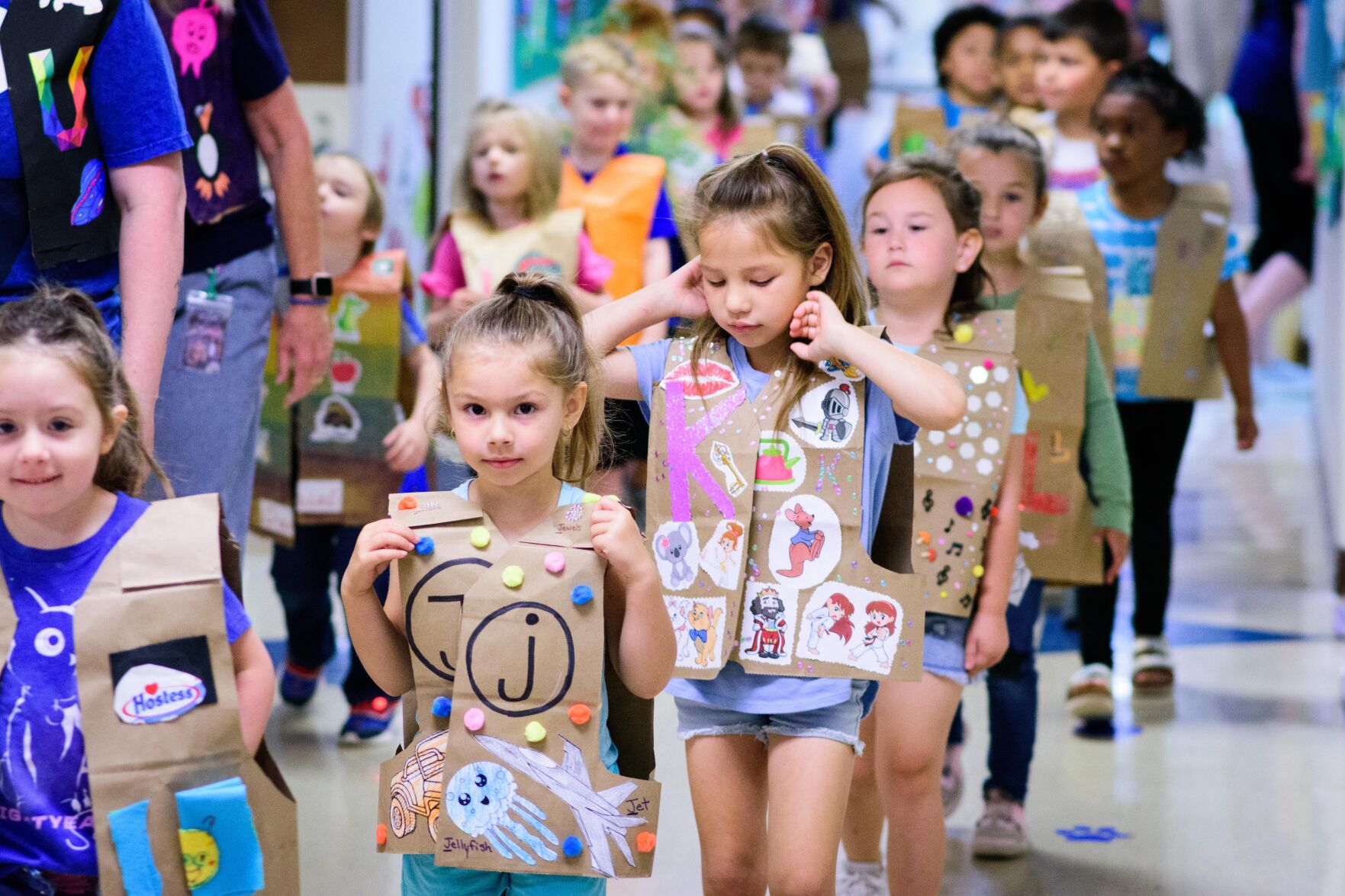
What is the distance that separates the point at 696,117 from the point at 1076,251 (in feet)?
10.2

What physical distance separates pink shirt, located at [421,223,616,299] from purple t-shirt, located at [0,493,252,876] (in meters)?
2.77

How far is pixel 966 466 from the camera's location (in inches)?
112

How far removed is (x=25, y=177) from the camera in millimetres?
2205

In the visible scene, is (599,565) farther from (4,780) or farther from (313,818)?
(313,818)

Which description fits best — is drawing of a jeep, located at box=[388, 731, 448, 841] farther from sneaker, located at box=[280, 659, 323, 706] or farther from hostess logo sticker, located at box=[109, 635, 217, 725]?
sneaker, located at box=[280, 659, 323, 706]

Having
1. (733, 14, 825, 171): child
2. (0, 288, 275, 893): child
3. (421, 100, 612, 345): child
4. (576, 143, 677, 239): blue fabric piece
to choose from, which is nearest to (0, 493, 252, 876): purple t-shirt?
(0, 288, 275, 893): child

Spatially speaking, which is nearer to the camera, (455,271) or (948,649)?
(948,649)

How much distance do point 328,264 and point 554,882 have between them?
259 centimetres

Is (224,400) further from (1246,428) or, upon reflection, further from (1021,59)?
(1021,59)

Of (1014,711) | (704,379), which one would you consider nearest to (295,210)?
(704,379)

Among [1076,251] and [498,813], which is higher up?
[1076,251]

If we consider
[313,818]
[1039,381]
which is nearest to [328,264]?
[313,818]

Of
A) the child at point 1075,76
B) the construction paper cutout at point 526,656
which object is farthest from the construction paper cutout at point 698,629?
the child at point 1075,76

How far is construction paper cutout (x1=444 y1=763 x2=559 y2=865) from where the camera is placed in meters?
1.98
